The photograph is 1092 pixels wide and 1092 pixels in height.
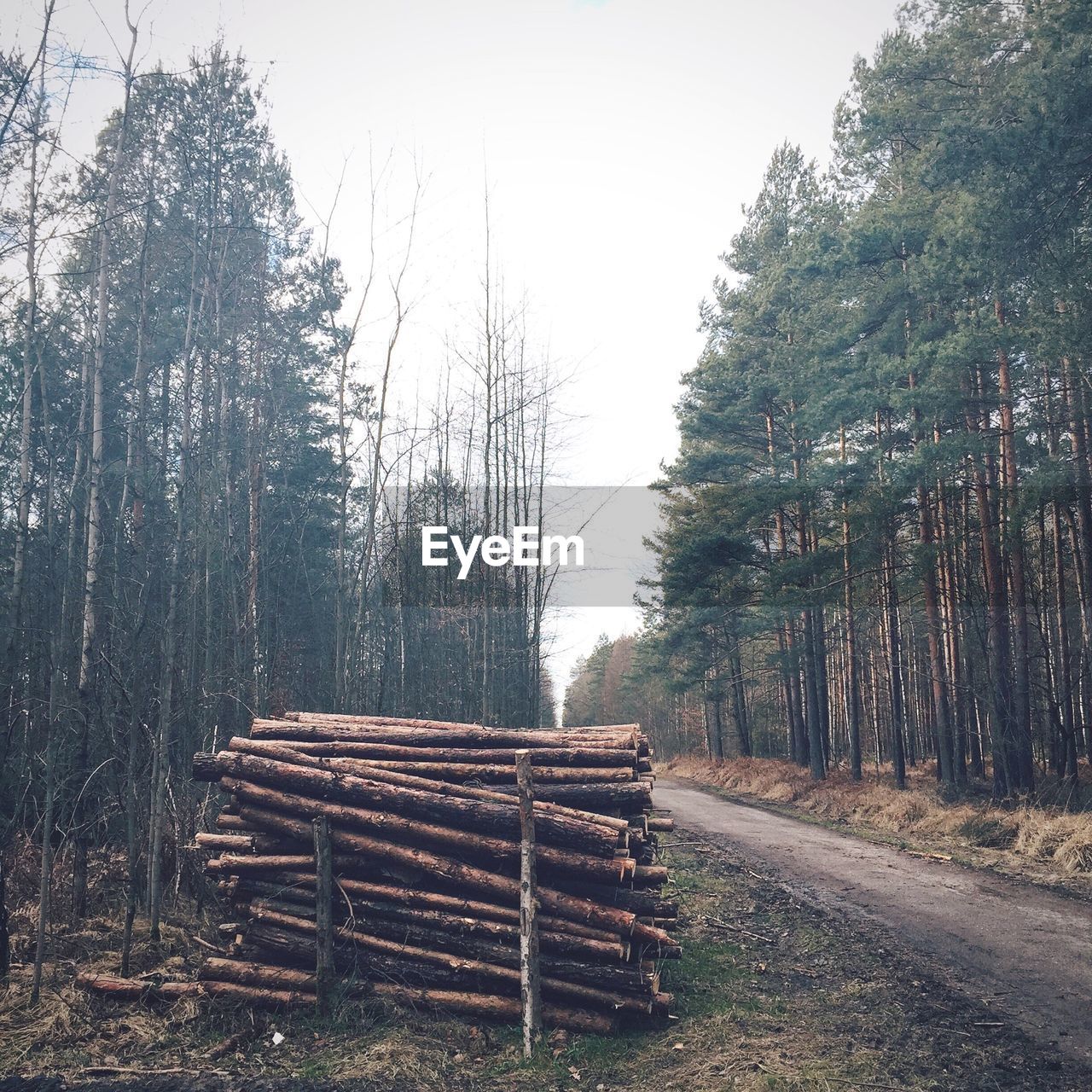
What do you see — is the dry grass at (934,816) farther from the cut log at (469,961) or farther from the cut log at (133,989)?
the cut log at (133,989)

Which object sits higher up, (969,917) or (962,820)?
(969,917)

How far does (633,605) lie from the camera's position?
35875 mm

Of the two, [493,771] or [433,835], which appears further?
[493,771]

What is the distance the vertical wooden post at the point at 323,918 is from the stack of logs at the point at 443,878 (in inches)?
4.2

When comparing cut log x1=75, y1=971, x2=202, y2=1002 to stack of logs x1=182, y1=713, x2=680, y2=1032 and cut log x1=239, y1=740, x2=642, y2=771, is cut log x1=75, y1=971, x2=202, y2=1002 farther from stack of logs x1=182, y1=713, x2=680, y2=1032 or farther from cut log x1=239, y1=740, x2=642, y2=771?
cut log x1=239, y1=740, x2=642, y2=771

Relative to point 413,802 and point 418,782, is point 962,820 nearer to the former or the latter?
point 418,782

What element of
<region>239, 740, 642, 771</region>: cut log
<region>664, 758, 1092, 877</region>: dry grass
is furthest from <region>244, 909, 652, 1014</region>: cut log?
<region>664, 758, 1092, 877</region>: dry grass

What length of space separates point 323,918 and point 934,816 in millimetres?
14010

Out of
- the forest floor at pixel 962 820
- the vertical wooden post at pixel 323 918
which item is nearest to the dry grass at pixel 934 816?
the forest floor at pixel 962 820

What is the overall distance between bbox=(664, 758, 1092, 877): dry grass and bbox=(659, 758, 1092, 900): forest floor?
18 millimetres

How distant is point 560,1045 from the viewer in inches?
234

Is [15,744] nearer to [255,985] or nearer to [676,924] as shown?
[255,985]

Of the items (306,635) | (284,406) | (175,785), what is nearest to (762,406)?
(284,406)

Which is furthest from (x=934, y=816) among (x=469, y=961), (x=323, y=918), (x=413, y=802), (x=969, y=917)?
(x=323, y=918)
